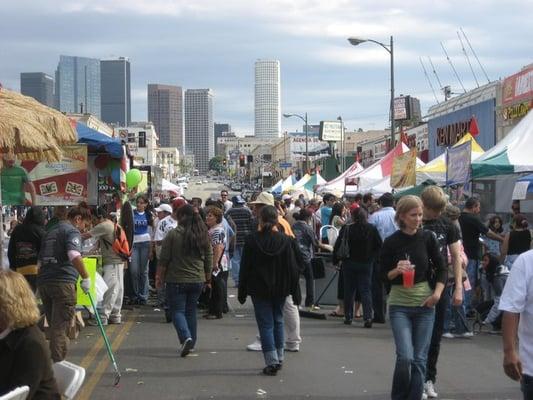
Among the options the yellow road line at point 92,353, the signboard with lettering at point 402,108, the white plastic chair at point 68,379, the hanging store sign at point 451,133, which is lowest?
the yellow road line at point 92,353

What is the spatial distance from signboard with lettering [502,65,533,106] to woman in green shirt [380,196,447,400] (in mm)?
18812

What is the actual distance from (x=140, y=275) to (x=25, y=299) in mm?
10035

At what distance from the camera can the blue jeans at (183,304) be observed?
9398 millimetres

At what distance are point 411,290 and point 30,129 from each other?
387cm

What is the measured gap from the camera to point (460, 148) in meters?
14.6

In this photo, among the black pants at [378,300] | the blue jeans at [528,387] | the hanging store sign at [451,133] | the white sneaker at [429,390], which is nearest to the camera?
the blue jeans at [528,387]

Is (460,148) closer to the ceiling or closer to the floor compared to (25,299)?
closer to the ceiling

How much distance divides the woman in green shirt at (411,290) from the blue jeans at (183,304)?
3.38 meters

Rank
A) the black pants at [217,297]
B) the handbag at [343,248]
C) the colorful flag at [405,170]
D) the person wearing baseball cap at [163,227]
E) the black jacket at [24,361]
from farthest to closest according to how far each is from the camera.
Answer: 1. the colorful flag at [405,170]
2. the person wearing baseball cap at [163,227]
3. the black pants at [217,297]
4. the handbag at [343,248]
5. the black jacket at [24,361]

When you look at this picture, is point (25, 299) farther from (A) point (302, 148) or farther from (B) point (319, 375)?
(A) point (302, 148)

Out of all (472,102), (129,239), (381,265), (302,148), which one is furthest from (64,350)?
(302,148)

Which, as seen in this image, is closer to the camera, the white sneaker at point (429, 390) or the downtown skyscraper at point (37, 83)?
the white sneaker at point (429, 390)

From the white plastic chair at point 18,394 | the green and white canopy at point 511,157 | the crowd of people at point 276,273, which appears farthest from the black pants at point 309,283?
the white plastic chair at point 18,394

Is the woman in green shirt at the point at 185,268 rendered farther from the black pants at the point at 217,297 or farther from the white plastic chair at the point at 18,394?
the white plastic chair at the point at 18,394
